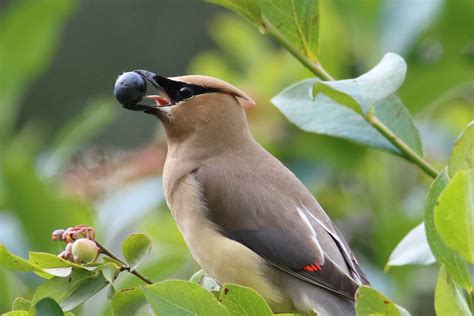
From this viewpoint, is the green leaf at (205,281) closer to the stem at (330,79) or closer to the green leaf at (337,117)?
the green leaf at (337,117)

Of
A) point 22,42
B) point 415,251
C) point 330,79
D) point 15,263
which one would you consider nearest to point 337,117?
point 330,79

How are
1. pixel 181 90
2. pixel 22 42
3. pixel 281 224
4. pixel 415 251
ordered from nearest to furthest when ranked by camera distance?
pixel 415 251 < pixel 281 224 < pixel 181 90 < pixel 22 42

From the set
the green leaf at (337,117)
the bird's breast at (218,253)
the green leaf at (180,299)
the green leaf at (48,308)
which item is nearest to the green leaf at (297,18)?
the green leaf at (337,117)

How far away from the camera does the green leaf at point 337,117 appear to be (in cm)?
268

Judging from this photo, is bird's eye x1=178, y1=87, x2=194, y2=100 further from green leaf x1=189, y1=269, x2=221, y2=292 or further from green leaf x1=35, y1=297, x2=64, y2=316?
green leaf x1=35, y1=297, x2=64, y2=316

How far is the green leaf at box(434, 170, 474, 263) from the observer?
190cm

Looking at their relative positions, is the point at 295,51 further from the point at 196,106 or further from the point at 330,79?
the point at 196,106

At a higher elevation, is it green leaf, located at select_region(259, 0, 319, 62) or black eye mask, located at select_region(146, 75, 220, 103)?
green leaf, located at select_region(259, 0, 319, 62)

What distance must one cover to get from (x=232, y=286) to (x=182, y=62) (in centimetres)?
820

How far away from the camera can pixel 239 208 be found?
2.92m

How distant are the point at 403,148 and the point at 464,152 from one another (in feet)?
1.55

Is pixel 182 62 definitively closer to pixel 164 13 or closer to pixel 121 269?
pixel 164 13

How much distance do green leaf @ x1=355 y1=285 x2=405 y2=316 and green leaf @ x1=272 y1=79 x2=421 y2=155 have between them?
0.74 metres

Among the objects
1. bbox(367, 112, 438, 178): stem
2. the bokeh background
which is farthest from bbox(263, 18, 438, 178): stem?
the bokeh background
